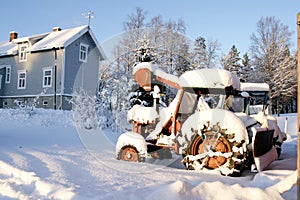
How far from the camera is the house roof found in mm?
24422

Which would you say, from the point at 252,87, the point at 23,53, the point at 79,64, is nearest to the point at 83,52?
the point at 79,64

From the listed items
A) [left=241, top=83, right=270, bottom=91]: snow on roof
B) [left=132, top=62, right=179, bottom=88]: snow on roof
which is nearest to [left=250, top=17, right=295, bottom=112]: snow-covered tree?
[left=241, top=83, right=270, bottom=91]: snow on roof

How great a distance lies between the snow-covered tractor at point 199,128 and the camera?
4746 millimetres

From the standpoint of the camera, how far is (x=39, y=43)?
1030 inches

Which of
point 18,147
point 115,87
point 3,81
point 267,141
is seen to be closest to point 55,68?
point 3,81

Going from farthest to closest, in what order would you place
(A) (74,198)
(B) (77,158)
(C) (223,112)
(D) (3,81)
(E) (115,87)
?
(D) (3,81), (E) (115,87), (B) (77,158), (C) (223,112), (A) (74,198)

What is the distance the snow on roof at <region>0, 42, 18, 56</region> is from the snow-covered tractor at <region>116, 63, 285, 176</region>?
2410cm

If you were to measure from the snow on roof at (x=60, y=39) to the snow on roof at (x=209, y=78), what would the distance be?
20087 mm

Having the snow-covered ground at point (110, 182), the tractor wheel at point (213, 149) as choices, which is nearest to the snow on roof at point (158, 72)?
the tractor wheel at point (213, 149)

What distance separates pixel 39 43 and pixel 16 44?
3817 mm

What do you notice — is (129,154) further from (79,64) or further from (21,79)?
(21,79)

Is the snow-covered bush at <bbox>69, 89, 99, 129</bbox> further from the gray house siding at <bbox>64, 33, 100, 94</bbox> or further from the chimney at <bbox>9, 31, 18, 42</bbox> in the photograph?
the chimney at <bbox>9, 31, 18, 42</bbox>

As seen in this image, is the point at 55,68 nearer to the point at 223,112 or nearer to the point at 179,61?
the point at 179,61

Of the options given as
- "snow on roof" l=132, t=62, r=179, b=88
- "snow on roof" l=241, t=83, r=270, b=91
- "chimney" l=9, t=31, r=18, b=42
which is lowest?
"snow on roof" l=132, t=62, r=179, b=88
